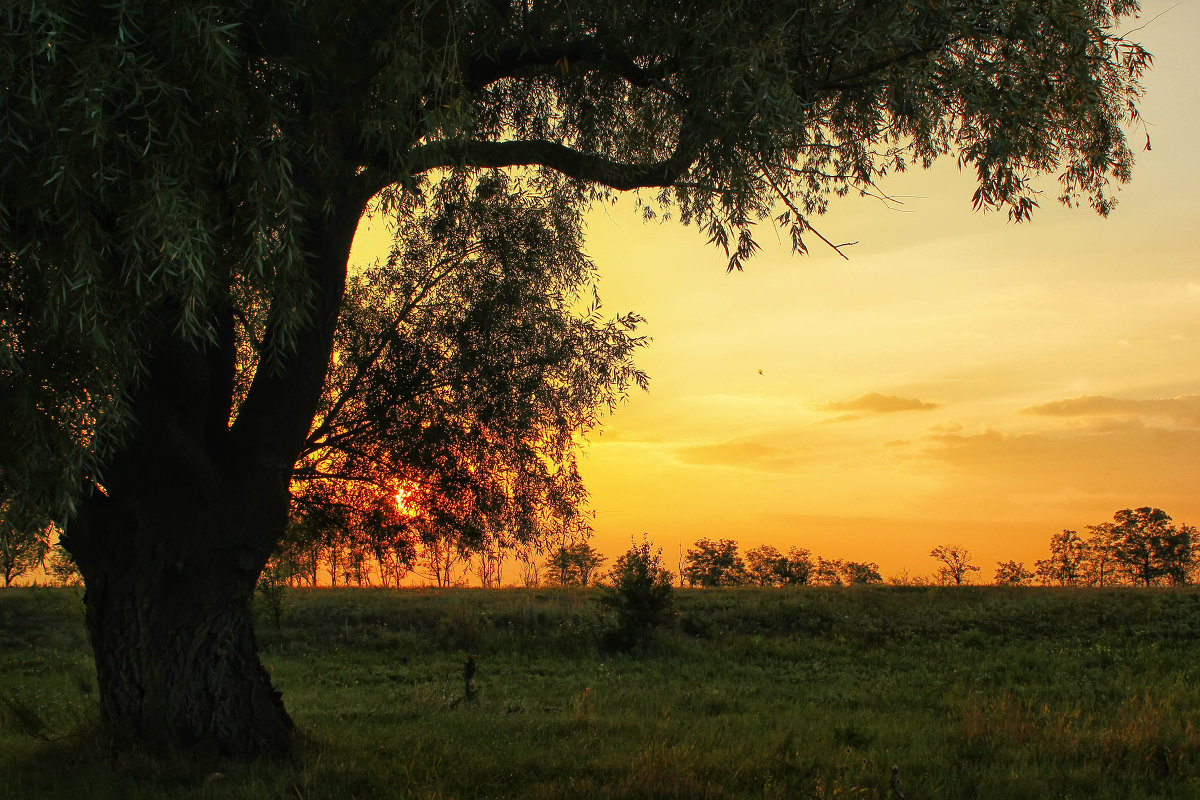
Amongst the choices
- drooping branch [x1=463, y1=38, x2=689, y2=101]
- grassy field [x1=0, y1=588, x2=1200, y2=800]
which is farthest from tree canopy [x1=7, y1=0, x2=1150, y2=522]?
grassy field [x1=0, y1=588, x2=1200, y2=800]

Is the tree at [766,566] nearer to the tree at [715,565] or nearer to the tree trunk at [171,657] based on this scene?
the tree at [715,565]

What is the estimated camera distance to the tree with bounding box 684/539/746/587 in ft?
289

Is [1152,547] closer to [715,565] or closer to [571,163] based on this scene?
[715,565]

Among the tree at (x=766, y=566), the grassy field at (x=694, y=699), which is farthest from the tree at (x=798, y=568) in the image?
the grassy field at (x=694, y=699)

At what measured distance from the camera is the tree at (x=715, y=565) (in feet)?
289

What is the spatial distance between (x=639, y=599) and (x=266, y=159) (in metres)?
18.6

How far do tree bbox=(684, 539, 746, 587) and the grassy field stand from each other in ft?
185

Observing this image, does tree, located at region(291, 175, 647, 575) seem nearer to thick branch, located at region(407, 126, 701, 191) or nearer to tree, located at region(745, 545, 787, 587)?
thick branch, located at region(407, 126, 701, 191)

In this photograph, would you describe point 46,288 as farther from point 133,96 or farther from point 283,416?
point 283,416

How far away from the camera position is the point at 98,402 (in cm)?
639

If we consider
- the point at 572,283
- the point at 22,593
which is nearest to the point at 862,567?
the point at 22,593

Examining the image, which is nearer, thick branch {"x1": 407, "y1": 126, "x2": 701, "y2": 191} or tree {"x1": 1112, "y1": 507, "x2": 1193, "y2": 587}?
thick branch {"x1": 407, "y1": 126, "x2": 701, "y2": 191}

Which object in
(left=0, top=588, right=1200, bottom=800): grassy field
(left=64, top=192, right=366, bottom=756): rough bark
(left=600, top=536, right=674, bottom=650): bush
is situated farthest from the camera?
(left=600, top=536, right=674, bottom=650): bush

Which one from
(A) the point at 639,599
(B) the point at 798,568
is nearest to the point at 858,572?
(B) the point at 798,568
